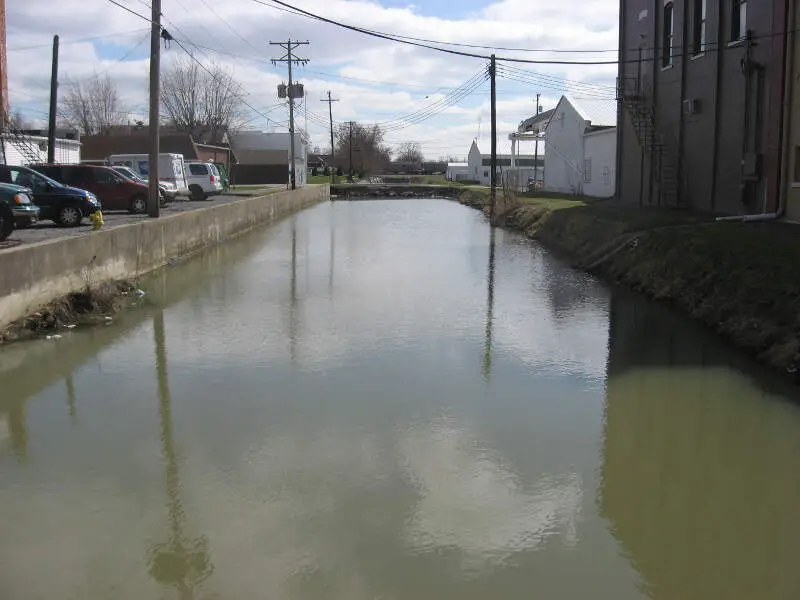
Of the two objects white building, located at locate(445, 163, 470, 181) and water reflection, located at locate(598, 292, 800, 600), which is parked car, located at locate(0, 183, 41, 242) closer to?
water reflection, located at locate(598, 292, 800, 600)

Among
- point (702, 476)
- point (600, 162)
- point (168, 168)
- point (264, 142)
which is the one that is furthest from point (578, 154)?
point (264, 142)

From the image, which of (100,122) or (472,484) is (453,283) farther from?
(100,122)

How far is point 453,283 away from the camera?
17562mm

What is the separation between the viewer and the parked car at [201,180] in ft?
130

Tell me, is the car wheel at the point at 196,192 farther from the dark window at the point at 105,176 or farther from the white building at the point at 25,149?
the dark window at the point at 105,176

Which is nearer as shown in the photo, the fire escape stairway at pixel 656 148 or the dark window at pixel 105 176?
the fire escape stairway at pixel 656 148

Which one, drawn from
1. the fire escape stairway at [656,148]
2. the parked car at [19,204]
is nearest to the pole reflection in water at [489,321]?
the fire escape stairway at [656,148]

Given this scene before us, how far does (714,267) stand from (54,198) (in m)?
15.7

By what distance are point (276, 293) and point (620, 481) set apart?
10411mm

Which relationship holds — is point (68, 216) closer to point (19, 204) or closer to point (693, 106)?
point (19, 204)

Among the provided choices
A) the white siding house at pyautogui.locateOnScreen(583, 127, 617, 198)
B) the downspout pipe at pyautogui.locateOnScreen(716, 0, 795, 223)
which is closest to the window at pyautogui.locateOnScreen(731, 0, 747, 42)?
the downspout pipe at pyautogui.locateOnScreen(716, 0, 795, 223)

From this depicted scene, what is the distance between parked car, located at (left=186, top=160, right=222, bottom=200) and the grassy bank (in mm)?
21580

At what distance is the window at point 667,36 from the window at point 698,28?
221 centimetres

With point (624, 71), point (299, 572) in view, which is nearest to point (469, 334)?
point (299, 572)
